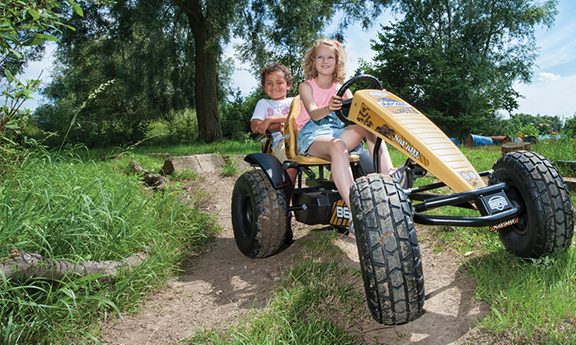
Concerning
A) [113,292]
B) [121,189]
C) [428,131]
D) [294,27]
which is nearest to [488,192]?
[428,131]

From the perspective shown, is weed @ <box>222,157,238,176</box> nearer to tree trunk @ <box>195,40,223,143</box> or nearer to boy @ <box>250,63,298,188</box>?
boy @ <box>250,63,298,188</box>

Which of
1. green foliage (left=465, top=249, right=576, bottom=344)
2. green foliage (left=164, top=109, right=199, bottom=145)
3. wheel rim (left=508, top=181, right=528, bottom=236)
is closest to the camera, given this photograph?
green foliage (left=465, top=249, right=576, bottom=344)

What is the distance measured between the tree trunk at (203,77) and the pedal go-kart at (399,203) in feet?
24.5

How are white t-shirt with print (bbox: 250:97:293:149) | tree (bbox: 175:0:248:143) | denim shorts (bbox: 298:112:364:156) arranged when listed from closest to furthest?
denim shorts (bbox: 298:112:364:156) < white t-shirt with print (bbox: 250:97:293:149) < tree (bbox: 175:0:248:143)

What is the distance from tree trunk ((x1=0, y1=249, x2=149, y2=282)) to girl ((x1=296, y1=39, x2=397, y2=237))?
5.03ft

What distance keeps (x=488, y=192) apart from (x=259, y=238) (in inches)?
63.4

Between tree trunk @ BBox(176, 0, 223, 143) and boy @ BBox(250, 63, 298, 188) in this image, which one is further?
tree trunk @ BBox(176, 0, 223, 143)

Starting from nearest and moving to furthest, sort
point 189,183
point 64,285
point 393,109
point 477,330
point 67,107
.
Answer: point 477,330 < point 64,285 < point 393,109 < point 189,183 < point 67,107

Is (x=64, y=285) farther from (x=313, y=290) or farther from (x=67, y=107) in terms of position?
(x=67, y=107)

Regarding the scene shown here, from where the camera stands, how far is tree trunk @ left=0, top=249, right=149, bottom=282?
1.99 metres

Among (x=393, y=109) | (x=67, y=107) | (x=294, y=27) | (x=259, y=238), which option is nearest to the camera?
(x=393, y=109)

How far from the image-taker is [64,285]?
2.15 metres

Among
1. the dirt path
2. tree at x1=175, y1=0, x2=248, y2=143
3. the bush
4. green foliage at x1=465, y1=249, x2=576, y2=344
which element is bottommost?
the dirt path

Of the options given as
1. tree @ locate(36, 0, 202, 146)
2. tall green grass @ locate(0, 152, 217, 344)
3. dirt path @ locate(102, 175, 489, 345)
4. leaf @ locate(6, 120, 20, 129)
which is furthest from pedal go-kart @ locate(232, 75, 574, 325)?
tree @ locate(36, 0, 202, 146)
